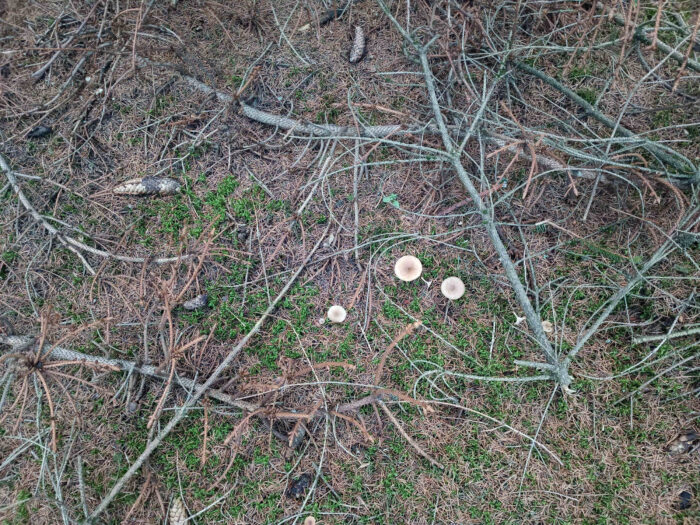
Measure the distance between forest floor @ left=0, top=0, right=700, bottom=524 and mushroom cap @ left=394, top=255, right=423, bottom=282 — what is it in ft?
0.21

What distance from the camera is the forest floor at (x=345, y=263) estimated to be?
7.79 ft

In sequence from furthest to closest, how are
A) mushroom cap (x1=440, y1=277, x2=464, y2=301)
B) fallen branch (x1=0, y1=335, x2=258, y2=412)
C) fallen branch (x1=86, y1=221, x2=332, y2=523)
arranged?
mushroom cap (x1=440, y1=277, x2=464, y2=301), fallen branch (x1=0, y1=335, x2=258, y2=412), fallen branch (x1=86, y1=221, x2=332, y2=523)

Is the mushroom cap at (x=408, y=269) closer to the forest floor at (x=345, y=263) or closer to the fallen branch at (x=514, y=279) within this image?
the forest floor at (x=345, y=263)

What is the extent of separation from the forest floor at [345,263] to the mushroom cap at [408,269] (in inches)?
2.5

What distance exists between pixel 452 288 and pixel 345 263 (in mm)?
668

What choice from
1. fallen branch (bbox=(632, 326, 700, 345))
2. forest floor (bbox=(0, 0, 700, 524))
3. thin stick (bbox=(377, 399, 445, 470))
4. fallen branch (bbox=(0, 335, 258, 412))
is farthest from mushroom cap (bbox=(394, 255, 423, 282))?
fallen branch (bbox=(632, 326, 700, 345))

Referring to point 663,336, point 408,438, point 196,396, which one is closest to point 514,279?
point 663,336

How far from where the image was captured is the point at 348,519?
92.9 inches

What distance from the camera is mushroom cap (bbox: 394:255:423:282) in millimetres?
2521

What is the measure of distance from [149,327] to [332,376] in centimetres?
116

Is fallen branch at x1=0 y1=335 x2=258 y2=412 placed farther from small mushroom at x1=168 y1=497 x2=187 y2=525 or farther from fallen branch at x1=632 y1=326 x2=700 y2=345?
fallen branch at x1=632 y1=326 x2=700 y2=345

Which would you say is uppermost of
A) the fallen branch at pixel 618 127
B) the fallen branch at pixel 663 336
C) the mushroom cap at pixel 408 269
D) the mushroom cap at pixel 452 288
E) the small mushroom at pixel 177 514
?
the fallen branch at pixel 618 127

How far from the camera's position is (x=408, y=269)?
2.53 meters

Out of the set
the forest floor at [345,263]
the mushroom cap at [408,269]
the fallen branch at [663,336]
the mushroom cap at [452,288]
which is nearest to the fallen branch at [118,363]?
the forest floor at [345,263]
